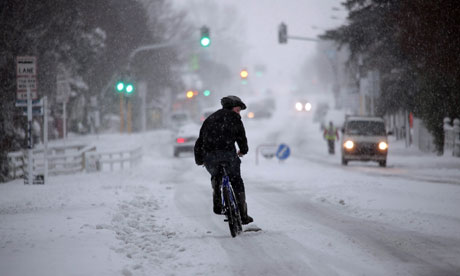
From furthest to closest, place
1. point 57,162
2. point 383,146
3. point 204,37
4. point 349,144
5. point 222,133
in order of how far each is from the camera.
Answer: point 204,37
point 349,144
point 383,146
point 57,162
point 222,133

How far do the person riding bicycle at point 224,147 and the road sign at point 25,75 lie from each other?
9.18 metres

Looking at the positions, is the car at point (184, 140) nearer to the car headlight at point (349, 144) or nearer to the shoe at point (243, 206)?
the car headlight at point (349, 144)

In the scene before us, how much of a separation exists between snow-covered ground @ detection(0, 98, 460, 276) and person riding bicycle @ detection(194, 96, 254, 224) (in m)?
0.61

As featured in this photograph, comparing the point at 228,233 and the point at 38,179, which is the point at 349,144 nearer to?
the point at 38,179

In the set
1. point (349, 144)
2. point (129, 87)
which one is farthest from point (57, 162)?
point (349, 144)

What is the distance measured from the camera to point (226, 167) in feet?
27.7

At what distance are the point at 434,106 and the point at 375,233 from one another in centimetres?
2078

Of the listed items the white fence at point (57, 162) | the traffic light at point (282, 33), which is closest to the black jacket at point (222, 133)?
the white fence at point (57, 162)

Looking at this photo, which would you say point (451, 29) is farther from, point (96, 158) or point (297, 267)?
point (297, 267)

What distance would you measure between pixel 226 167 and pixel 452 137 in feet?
69.5

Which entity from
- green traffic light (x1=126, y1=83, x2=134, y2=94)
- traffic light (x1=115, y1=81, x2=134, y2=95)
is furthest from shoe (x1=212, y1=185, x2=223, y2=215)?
green traffic light (x1=126, y1=83, x2=134, y2=94)

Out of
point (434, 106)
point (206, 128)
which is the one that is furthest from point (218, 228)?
point (434, 106)

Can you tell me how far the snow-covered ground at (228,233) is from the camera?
658cm

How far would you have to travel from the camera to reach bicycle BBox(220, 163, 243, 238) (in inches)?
327
